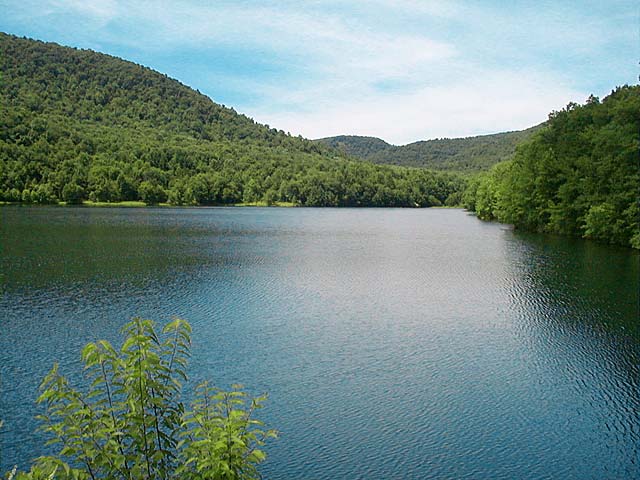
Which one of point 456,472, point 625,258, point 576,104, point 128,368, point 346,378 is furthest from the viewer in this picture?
point 576,104

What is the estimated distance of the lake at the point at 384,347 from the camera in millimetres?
10266

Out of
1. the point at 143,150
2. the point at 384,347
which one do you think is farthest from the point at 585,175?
the point at 143,150

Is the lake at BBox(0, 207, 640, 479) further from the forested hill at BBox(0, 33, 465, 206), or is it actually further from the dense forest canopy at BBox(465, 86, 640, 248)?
the forested hill at BBox(0, 33, 465, 206)

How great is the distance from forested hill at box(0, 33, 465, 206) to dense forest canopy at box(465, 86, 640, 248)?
70.5 metres

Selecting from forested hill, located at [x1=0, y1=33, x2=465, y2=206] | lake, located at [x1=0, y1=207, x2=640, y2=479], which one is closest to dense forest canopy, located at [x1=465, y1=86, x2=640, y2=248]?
lake, located at [x1=0, y1=207, x2=640, y2=479]

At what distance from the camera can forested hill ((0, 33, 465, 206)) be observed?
106 m

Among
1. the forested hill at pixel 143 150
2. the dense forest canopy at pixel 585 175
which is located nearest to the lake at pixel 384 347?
the dense forest canopy at pixel 585 175

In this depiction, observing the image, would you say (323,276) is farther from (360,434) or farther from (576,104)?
(576,104)

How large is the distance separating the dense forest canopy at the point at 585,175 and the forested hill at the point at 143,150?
231 feet

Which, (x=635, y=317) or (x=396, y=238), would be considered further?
(x=396, y=238)

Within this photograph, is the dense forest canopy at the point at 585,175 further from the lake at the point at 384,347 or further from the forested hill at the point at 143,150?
the forested hill at the point at 143,150

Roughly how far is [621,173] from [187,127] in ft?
499

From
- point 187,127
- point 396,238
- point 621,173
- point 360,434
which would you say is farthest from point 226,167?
point 360,434

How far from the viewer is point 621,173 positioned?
122 feet
